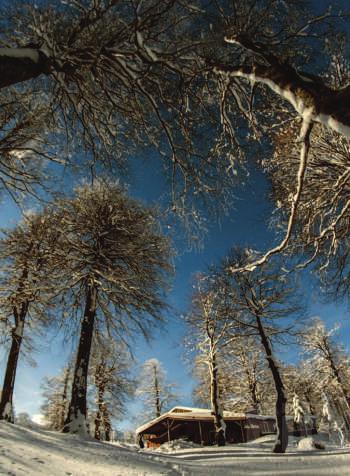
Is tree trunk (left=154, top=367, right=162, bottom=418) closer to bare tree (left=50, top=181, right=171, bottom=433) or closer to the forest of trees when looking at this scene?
the forest of trees

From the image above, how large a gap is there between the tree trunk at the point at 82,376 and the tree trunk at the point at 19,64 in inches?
245

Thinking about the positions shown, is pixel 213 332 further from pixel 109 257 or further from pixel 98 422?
pixel 98 422

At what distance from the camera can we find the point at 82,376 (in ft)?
→ 24.9

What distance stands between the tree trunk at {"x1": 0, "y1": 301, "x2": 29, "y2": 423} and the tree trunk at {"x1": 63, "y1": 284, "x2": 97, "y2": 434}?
3297mm

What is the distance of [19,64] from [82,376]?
7204 mm

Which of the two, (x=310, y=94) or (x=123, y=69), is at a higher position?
(x=123, y=69)

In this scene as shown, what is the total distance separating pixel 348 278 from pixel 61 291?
323 inches

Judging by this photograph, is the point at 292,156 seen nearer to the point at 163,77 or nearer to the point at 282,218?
the point at 282,218

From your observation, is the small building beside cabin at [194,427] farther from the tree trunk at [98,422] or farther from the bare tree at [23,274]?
the bare tree at [23,274]

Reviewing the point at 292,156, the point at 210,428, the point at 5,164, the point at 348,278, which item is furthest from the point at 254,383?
the point at 5,164

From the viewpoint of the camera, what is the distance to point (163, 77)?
15.2 feet

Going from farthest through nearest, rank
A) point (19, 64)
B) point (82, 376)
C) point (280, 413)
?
1. point (280, 413)
2. point (82, 376)
3. point (19, 64)

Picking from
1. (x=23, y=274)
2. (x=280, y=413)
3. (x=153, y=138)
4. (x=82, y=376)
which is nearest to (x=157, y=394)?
(x=280, y=413)

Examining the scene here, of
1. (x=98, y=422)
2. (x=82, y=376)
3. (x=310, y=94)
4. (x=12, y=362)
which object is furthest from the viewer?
(x=98, y=422)
